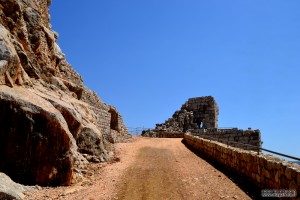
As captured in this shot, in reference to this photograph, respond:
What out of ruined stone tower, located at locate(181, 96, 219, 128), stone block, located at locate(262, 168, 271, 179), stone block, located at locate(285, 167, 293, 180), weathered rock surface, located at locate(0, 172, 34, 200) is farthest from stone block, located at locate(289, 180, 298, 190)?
ruined stone tower, located at locate(181, 96, 219, 128)

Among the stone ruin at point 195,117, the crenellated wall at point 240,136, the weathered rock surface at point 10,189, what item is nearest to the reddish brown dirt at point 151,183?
the weathered rock surface at point 10,189

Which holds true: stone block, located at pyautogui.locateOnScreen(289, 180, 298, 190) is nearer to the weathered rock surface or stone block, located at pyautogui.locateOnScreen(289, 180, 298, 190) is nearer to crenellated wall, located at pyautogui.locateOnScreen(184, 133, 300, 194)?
crenellated wall, located at pyautogui.locateOnScreen(184, 133, 300, 194)

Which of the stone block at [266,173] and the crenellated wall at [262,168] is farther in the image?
the stone block at [266,173]

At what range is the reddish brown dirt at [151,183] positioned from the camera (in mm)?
10625

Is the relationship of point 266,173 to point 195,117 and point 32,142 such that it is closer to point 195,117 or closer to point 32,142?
point 32,142

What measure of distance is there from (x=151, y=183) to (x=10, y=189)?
5532mm

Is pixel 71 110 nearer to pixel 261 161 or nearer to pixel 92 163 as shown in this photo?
pixel 92 163

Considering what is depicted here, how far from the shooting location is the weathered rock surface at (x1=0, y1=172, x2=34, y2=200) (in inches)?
343

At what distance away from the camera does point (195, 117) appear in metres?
53.9

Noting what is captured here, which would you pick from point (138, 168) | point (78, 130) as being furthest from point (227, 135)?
point (78, 130)

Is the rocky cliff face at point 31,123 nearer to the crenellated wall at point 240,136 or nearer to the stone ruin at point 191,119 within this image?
the crenellated wall at point 240,136

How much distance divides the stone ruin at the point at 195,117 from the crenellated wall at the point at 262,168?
3452 centimetres

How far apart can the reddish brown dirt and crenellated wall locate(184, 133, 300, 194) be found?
0.78 meters

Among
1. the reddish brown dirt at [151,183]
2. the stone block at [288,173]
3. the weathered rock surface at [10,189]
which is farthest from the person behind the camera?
the reddish brown dirt at [151,183]
